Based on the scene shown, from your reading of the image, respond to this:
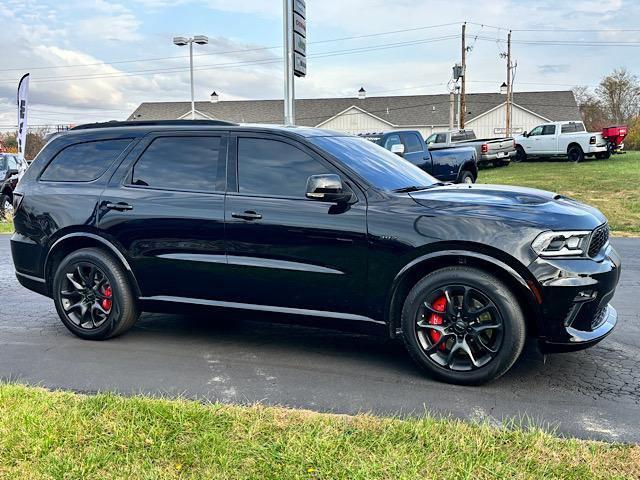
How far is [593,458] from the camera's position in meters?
2.92

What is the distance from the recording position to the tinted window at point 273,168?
179 inches

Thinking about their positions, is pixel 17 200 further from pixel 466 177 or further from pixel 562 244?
pixel 466 177

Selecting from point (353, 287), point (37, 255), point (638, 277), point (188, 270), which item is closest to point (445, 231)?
point (353, 287)

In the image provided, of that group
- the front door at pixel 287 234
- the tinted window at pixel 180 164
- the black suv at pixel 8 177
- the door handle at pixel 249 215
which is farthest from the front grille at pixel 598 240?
the black suv at pixel 8 177

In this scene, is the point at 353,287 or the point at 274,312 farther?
the point at 274,312

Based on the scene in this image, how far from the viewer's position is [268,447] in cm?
305

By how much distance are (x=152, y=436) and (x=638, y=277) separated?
21.5 feet

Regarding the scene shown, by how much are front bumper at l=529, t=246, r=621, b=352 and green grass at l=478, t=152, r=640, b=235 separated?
8.96 metres

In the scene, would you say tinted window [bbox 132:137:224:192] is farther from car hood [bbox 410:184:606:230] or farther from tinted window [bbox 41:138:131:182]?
car hood [bbox 410:184:606:230]

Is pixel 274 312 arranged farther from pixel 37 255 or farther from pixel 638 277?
pixel 638 277

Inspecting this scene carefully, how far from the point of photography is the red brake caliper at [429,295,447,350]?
13.3 feet

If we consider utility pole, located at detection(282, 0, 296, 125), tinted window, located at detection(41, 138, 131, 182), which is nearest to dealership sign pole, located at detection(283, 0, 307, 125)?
utility pole, located at detection(282, 0, 296, 125)

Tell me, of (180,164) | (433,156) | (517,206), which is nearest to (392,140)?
(433,156)

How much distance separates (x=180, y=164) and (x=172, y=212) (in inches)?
17.1
